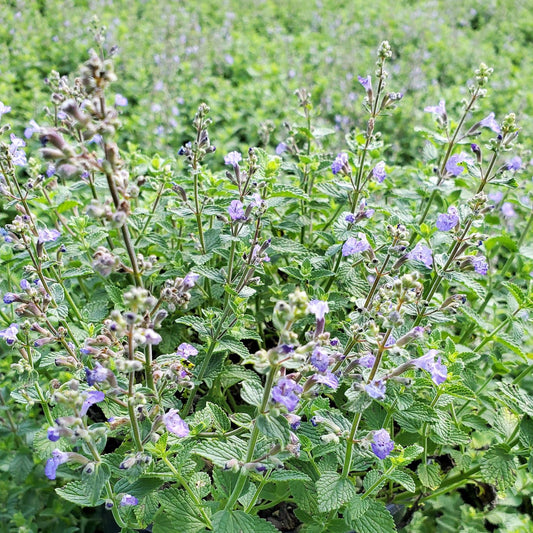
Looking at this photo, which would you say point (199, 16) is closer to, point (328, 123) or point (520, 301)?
point (328, 123)

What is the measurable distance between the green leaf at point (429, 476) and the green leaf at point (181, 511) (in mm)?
922

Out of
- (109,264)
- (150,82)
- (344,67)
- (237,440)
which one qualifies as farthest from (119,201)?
(344,67)

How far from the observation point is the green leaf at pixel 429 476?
2.22 meters

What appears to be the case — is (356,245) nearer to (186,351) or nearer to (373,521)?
(186,351)

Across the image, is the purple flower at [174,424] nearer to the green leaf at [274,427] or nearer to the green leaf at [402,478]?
the green leaf at [274,427]

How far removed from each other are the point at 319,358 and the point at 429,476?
41.8 inches

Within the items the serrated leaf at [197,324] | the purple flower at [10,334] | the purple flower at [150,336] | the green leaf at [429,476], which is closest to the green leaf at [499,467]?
the green leaf at [429,476]

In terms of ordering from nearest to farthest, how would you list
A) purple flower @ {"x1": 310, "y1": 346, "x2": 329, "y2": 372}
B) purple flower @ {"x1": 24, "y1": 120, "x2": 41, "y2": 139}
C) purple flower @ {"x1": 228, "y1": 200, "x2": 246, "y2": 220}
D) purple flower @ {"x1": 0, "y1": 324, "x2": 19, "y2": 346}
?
purple flower @ {"x1": 24, "y1": 120, "x2": 41, "y2": 139}, purple flower @ {"x1": 310, "y1": 346, "x2": 329, "y2": 372}, purple flower @ {"x1": 0, "y1": 324, "x2": 19, "y2": 346}, purple flower @ {"x1": 228, "y1": 200, "x2": 246, "y2": 220}

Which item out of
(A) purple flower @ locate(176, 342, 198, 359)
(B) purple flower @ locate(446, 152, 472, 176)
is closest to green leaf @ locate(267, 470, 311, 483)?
(A) purple flower @ locate(176, 342, 198, 359)

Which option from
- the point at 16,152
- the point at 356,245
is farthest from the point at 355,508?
the point at 16,152

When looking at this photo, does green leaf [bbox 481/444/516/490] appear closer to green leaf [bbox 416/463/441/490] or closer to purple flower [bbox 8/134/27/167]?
green leaf [bbox 416/463/441/490]

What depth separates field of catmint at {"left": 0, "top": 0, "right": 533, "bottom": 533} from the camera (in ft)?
5.19

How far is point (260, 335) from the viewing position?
282 centimetres

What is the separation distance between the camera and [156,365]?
1688 millimetres
